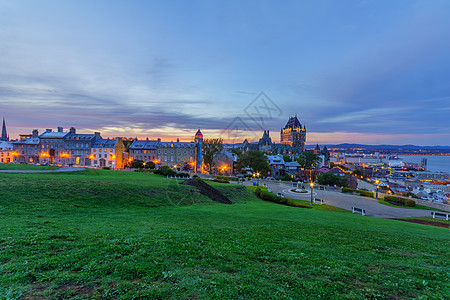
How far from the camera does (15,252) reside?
663cm

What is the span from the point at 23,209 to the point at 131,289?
1311 cm

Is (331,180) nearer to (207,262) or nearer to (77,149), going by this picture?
(207,262)

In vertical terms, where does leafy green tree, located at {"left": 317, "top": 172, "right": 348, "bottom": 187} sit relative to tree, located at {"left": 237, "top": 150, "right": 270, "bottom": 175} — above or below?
below

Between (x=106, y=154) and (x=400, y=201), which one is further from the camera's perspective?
(x=106, y=154)

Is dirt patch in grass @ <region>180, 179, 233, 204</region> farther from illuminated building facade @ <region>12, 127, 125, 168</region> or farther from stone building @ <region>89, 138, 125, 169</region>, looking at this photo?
illuminated building facade @ <region>12, 127, 125, 168</region>

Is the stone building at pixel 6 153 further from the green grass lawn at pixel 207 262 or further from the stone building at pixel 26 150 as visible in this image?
the green grass lawn at pixel 207 262

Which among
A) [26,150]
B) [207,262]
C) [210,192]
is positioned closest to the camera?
[207,262]

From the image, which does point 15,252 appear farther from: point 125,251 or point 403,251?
point 403,251

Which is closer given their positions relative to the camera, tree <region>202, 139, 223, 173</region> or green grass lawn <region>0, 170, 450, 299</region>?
green grass lawn <region>0, 170, 450, 299</region>

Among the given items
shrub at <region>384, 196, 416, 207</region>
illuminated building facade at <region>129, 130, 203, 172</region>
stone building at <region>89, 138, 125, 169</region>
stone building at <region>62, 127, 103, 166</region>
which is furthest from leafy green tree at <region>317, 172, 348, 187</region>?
stone building at <region>62, 127, 103, 166</region>

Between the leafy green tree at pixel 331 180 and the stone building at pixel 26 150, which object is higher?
the stone building at pixel 26 150

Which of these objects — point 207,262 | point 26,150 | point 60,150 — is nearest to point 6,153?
point 26,150

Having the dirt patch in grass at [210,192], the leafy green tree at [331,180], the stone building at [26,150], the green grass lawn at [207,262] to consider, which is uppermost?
the stone building at [26,150]

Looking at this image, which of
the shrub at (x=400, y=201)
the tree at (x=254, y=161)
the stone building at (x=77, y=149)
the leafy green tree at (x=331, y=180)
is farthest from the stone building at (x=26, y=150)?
the shrub at (x=400, y=201)
